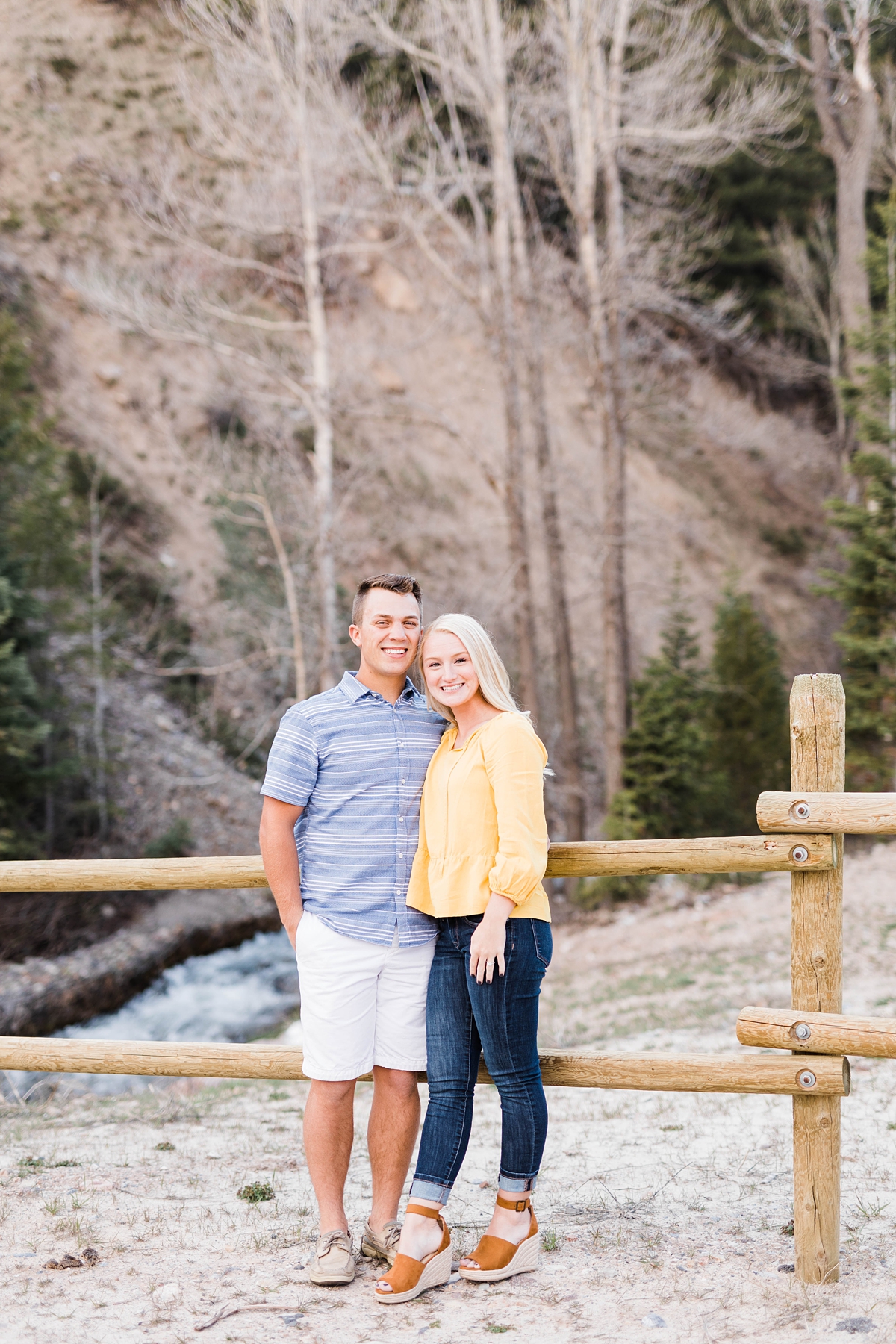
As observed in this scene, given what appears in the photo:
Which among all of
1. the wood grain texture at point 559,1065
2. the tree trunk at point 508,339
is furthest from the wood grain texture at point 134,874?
the tree trunk at point 508,339

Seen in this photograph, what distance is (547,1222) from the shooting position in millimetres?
3654

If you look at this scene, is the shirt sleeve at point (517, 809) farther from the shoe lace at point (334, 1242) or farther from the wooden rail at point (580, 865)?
the shoe lace at point (334, 1242)

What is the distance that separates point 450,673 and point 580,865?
774 mm

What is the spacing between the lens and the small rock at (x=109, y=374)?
24.6m

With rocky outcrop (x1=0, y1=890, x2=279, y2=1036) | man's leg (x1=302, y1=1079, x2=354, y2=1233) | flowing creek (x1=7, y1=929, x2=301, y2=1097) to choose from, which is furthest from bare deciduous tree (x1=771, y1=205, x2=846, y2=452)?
man's leg (x1=302, y1=1079, x2=354, y2=1233)

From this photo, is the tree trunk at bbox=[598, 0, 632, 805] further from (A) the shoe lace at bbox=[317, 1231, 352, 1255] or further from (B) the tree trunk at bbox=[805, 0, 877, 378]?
(A) the shoe lace at bbox=[317, 1231, 352, 1255]

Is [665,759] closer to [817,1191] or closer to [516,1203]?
[817,1191]

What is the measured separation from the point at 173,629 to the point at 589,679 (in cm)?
907

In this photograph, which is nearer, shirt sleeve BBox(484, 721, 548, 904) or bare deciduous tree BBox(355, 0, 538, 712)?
shirt sleeve BBox(484, 721, 548, 904)

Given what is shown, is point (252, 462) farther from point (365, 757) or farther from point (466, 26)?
point (365, 757)

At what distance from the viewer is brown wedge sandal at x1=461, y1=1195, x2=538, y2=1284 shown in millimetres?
3121

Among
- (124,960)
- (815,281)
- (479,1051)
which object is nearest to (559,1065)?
(479,1051)

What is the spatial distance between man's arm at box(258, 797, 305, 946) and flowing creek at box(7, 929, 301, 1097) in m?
7.42

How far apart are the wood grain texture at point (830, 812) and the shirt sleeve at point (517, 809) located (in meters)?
0.66
